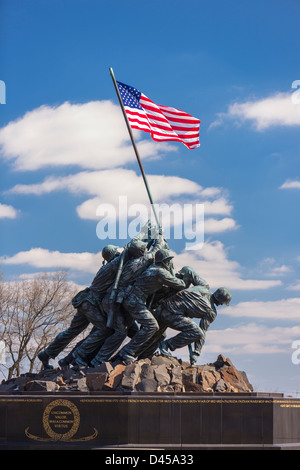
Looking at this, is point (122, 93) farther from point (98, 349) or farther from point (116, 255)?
point (98, 349)

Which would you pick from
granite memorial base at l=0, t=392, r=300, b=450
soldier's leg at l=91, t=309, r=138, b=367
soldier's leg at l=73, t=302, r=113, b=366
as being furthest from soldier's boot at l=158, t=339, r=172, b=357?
granite memorial base at l=0, t=392, r=300, b=450

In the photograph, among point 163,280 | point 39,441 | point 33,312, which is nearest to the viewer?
point 39,441

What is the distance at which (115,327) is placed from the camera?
17.5 m

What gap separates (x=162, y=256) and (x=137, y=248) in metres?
0.68

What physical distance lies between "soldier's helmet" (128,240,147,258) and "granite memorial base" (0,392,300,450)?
3.37 metres

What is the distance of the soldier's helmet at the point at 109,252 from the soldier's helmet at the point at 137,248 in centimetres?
53

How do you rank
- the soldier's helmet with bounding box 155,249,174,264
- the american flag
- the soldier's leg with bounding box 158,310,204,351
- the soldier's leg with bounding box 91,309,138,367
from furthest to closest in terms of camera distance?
1. the american flag
2. the soldier's leg with bounding box 91,309,138,367
3. the soldier's leg with bounding box 158,310,204,351
4. the soldier's helmet with bounding box 155,249,174,264

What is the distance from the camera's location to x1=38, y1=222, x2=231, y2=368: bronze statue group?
676 inches

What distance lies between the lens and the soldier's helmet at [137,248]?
17.6m

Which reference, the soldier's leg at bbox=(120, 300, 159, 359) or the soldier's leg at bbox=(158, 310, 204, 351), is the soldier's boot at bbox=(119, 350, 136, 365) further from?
the soldier's leg at bbox=(158, 310, 204, 351)

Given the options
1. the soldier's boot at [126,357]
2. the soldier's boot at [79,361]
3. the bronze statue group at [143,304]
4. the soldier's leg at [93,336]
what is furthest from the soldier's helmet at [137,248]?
the soldier's boot at [79,361]

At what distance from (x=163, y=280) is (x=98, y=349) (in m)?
2.33

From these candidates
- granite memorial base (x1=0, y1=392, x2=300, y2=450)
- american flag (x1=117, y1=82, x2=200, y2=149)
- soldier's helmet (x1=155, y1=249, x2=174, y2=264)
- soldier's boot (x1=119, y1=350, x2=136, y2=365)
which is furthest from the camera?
american flag (x1=117, y1=82, x2=200, y2=149)
